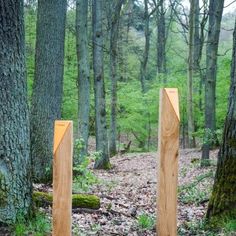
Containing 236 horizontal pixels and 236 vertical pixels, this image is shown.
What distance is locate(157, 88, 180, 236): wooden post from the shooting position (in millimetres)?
3338

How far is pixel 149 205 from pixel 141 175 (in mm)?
5460

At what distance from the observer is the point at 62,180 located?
3.34 metres

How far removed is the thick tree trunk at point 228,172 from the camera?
16.4ft

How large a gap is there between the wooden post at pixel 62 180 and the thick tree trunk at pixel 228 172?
2404 mm

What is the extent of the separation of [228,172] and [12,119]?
2650 mm

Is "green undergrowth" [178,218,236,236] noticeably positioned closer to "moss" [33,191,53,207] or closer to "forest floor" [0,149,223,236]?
"forest floor" [0,149,223,236]

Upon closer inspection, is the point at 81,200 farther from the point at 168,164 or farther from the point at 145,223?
the point at 168,164

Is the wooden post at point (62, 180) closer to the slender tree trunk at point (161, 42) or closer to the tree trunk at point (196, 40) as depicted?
the tree trunk at point (196, 40)

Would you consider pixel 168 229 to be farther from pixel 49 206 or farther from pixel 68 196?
Result: pixel 49 206

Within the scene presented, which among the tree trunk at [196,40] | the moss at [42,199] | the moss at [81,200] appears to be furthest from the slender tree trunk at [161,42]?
the moss at [42,199]

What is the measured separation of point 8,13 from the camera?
475 cm

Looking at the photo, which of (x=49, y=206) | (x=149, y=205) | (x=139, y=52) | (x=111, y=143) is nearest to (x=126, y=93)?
(x=111, y=143)

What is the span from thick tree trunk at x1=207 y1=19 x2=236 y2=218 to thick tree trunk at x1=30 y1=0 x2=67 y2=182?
4.67 m

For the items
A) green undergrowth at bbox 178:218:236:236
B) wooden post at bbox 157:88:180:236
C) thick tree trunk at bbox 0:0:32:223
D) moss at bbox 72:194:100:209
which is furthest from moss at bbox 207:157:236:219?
thick tree trunk at bbox 0:0:32:223
